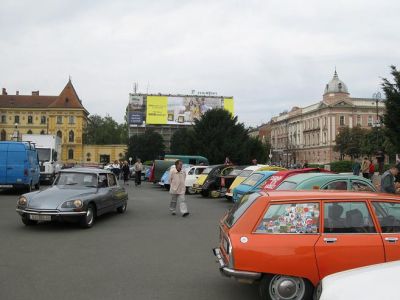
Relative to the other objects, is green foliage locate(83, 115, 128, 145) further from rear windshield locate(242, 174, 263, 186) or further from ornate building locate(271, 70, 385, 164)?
rear windshield locate(242, 174, 263, 186)

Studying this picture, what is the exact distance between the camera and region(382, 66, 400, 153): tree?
63.5ft

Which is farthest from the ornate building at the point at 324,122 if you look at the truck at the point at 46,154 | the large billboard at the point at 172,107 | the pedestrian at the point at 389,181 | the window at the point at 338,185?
the pedestrian at the point at 389,181

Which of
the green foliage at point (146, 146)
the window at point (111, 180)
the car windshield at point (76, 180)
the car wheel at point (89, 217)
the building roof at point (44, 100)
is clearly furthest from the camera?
the building roof at point (44, 100)

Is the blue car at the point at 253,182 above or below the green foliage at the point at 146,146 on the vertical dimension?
below

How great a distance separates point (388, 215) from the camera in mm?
5809

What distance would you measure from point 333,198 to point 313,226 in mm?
435

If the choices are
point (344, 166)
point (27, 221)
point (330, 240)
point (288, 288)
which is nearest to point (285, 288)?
point (288, 288)

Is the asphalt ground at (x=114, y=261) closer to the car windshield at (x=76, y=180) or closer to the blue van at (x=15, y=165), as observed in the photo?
the car windshield at (x=76, y=180)

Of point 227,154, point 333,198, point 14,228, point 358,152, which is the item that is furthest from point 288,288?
point 358,152

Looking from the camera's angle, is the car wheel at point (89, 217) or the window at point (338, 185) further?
the window at point (338, 185)

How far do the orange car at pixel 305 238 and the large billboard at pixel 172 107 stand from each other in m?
84.8

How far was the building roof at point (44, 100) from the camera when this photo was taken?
414 ft

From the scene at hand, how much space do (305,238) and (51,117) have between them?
127 m

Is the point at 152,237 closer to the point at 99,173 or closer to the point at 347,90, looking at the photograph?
the point at 99,173
